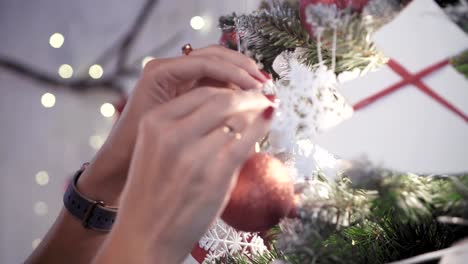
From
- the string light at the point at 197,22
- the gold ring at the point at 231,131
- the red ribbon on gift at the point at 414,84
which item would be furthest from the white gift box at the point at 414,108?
the string light at the point at 197,22

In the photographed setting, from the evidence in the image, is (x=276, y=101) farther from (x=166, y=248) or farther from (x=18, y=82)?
(x=18, y=82)

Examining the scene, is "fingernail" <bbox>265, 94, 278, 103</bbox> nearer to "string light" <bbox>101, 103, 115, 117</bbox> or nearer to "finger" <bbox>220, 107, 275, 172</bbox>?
"finger" <bbox>220, 107, 275, 172</bbox>

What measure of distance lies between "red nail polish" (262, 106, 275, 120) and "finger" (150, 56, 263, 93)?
0.05 m

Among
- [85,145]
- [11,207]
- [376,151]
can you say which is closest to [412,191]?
[376,151]

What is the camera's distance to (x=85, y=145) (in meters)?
1.53

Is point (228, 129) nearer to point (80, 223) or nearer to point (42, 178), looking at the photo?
point (80, 223)

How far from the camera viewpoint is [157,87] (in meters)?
0.48

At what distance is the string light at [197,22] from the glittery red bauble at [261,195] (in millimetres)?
1158

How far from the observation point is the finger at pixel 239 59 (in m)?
0.42

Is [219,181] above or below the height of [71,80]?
above

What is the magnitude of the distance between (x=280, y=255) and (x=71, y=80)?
121 centimetres

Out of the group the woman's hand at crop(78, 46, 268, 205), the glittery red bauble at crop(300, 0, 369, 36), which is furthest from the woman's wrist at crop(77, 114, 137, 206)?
the glittery red bauble at crop(300, 0, 369, 36)

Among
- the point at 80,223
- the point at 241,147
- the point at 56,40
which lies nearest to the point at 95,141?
the point at 56,40

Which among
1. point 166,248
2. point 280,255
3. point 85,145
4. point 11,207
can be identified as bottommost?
point 11,207
